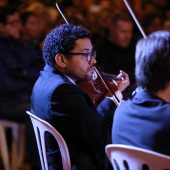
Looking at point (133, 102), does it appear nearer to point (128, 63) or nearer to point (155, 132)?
point (155, 132)

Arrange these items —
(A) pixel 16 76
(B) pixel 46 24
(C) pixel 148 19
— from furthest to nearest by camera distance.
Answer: (C) pixel 148 19 → (B) pixel 46 24 → (A) pixel 16 76

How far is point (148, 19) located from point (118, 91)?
7.26 feet

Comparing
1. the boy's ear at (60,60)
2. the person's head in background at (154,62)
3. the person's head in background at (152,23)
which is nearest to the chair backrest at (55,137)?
the boy's ear at (60,60)

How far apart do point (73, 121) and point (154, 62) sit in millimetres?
580

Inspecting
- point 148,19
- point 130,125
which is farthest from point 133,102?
point 148,19

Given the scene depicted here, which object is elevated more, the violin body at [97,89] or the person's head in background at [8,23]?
the person's head in background at [8,23]

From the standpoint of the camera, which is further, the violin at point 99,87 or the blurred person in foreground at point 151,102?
the violin at point 99,87

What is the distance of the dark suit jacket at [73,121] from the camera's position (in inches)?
76.9

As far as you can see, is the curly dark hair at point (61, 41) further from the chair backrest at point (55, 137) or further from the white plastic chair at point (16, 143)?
the white plastic chair at point (16, 143)

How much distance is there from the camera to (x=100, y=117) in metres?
2.02

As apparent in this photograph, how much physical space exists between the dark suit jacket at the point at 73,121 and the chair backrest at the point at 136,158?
38 cm

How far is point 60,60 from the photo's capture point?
2141 millimetres

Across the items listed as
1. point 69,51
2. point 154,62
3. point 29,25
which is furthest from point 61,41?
point 29,25

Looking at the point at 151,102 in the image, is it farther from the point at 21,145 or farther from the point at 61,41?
the point at 21,145
